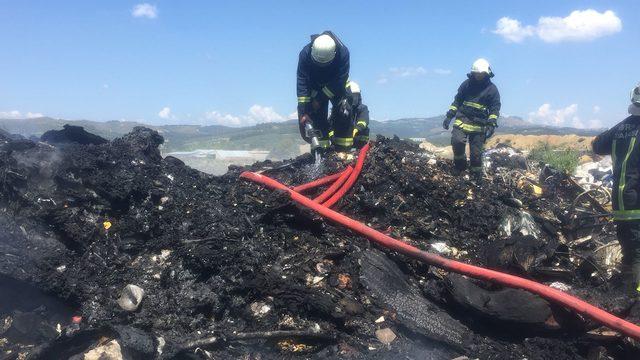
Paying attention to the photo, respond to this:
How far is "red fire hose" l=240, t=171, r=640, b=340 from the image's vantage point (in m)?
2.79

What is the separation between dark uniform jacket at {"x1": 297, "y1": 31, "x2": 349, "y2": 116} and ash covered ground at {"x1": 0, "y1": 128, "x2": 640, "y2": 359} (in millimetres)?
1968

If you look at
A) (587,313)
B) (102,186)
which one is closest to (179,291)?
(102,186)

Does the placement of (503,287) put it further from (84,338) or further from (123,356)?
(84,338)

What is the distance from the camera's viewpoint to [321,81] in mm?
6113

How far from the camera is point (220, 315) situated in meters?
3.23

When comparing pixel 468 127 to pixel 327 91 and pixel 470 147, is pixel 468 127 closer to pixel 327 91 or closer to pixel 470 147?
pixel 470 147

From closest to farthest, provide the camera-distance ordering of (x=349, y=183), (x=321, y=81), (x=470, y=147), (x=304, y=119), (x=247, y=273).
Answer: (x=247, y=273), (x=349, y=183), (x=304, y=119), (x=321, y=81), (x=470, y=147)

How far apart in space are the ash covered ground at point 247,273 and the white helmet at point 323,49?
220 cm

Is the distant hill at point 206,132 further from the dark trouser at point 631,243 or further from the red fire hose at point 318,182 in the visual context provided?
the dark trouser at point 631,243

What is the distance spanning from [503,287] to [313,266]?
162 centimetres

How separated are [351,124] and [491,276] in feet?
12.2

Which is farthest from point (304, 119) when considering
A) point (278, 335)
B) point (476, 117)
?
point (278, 335)

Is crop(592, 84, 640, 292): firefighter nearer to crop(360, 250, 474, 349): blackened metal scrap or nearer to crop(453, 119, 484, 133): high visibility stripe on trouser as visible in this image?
crop(360, 250, 474, 349): blackened metal scrap

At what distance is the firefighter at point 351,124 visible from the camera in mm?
6355
